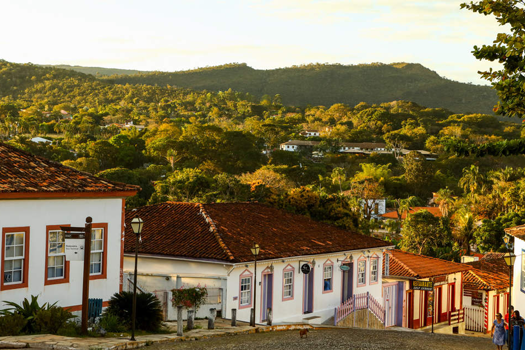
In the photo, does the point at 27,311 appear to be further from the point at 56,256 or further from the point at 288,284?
the point at 288,284

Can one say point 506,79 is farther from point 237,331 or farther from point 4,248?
point 4,248

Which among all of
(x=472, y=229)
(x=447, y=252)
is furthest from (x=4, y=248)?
(x=472, y=229)

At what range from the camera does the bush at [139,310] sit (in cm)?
1586

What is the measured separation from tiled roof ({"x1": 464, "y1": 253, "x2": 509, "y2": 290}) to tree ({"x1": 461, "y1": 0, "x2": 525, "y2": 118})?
21206 mm

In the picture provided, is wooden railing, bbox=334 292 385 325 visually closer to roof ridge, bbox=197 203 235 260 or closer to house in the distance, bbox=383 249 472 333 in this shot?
house in the distance, bbox=383 249 472 333

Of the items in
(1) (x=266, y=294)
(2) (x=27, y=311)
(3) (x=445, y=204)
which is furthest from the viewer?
(3) (x=445, y=204)

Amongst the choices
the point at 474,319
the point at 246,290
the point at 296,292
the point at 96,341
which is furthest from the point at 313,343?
the point at 474,319

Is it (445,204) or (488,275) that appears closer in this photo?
(488,275)

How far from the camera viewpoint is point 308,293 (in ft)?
83.5

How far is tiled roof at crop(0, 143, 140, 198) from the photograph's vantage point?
15672 millimetres

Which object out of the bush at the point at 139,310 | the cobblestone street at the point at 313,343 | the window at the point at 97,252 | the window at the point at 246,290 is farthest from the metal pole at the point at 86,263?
the window at the point at 246,290

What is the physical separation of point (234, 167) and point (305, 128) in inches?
3392

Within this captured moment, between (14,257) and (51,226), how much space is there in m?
1.10

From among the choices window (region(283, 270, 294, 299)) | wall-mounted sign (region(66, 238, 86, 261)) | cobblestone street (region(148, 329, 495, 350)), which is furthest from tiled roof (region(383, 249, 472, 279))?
wall-mounted sign (region(66, 238, 86, 261))
